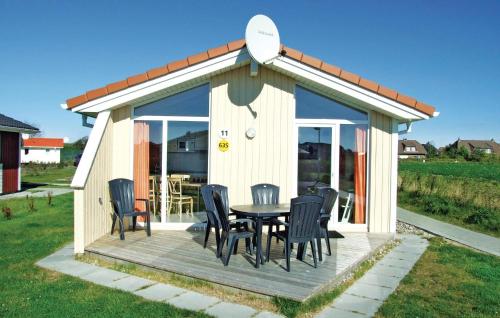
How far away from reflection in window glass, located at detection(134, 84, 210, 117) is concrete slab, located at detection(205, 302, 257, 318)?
4.87m

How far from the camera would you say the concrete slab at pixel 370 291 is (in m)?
4.78

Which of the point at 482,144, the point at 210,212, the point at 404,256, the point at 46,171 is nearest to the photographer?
the point at 210,212

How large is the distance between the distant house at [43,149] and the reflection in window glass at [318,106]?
5071 centimetres

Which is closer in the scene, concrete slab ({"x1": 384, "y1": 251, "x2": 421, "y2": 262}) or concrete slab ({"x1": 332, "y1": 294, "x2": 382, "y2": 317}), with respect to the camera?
concrete slab ({"x1": 332, "y1": 294, "x2": 382, "y2": 317})

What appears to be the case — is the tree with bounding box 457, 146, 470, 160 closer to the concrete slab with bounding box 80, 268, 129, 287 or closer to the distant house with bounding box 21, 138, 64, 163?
the distant house with bounding box 21, 138, 64, 163

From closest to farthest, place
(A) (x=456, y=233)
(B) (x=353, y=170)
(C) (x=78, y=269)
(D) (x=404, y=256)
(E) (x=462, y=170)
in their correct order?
(C) (x=78, y=269), (D) (x=404, y=256), (B) (x=353, y=170), (A) (x=456, y=233), (E) (x=462, y=170)

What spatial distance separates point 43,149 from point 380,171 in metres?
54.3

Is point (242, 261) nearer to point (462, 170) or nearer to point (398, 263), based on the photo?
point (398, 263)

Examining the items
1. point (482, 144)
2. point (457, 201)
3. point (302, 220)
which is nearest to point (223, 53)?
point (302, 220)

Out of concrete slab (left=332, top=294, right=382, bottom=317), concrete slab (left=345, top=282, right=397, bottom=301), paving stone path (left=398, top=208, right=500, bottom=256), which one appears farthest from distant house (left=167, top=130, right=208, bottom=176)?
paving stone path (left=398, top=208, right=500, bottom=256)

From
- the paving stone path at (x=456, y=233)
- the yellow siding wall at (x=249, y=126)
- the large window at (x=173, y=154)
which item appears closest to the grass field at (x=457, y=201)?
the paving stone path at (x=456, y=233)

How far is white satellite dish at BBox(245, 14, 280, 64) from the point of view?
701 cm

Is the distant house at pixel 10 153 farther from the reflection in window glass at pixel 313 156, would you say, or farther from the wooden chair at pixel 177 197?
the reflection in window glass at pixel 313 156

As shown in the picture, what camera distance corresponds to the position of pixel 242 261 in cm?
579
